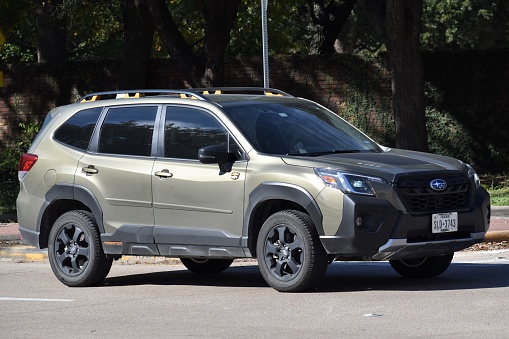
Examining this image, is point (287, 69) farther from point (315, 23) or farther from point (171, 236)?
point (171, 236)

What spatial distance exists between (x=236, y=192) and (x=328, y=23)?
18996 mm

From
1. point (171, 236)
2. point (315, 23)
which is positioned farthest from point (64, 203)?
point (315, 23)

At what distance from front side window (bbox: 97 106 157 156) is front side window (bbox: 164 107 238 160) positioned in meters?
0.21

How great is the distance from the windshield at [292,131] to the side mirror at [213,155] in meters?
0.28

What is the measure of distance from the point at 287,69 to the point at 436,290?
51.9ft

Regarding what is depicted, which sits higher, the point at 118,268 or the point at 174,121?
the point at 174,121

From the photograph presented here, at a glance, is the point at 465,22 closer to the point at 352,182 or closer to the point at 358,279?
the point at 358,279

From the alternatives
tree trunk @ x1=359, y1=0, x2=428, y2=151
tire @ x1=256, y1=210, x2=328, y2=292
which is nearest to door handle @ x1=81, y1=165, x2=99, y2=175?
tire @ x1=256, y1=210, x2=328, y2=292

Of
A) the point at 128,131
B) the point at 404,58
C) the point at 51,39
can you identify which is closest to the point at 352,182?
the point at 128,131

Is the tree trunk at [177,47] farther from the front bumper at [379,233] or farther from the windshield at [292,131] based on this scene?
the front bumper at [379,233]

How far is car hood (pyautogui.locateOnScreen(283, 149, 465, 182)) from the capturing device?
31.7ft

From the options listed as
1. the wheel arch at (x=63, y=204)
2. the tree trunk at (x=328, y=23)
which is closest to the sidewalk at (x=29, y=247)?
the wheel arch at (x=63, y=204)

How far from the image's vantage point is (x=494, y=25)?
165 feet

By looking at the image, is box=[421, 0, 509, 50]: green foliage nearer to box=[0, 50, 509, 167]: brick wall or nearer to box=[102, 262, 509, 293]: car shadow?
box=[0, 50, 509, 167]: brick wall
